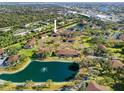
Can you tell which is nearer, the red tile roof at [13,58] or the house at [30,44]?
the red tile roof at [13,58]

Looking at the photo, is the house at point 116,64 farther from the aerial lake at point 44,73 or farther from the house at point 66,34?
the house at point 66,34

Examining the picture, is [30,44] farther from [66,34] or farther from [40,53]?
[66,34]

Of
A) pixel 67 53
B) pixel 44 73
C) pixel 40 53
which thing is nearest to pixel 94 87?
pixel 44 73

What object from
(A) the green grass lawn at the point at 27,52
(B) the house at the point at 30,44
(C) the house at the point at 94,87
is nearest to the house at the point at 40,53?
(A) the green grass lawn at the point at 27,52

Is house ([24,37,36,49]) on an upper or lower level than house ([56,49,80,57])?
lower

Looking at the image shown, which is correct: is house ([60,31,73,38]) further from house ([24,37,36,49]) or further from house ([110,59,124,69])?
house ([110,59,124,69])

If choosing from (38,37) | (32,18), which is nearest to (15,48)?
(38,37)

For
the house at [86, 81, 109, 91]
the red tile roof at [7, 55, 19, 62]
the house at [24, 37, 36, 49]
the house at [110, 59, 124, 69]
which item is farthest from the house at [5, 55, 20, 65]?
the house at [86, 81, 109, 91]

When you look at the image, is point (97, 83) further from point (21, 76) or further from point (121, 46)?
point (121, 46)
